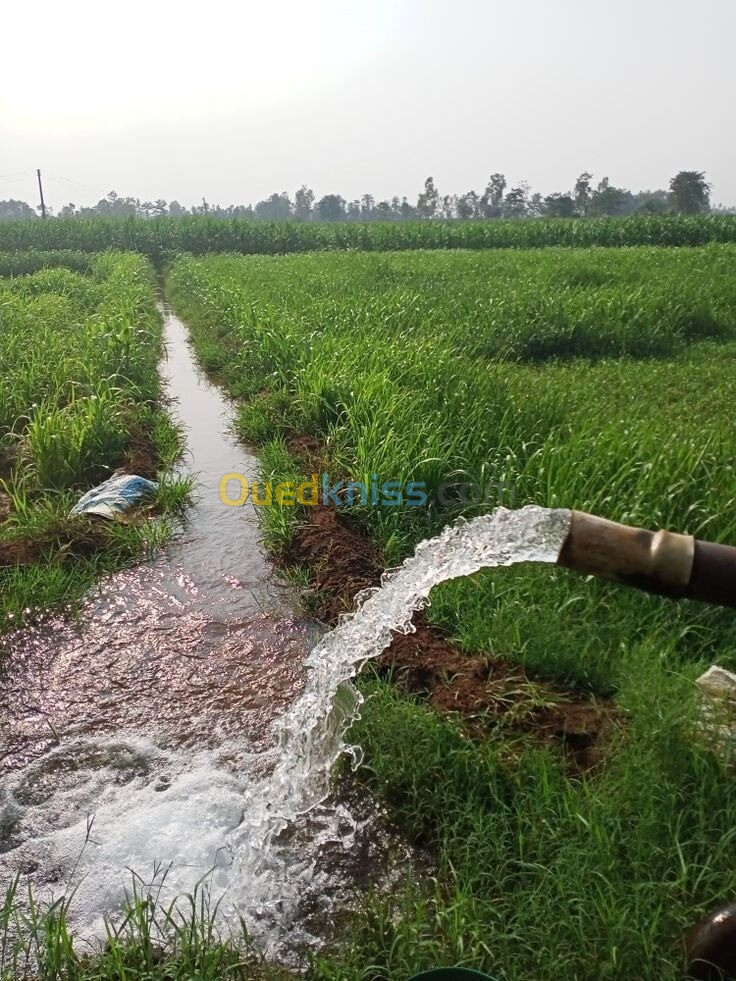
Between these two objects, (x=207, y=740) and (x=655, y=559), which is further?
(x=207, y=740)

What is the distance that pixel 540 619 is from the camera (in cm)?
331

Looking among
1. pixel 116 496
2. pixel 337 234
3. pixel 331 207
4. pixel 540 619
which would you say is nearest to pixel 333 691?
pixel 540 619

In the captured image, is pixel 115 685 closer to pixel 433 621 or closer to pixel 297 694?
pixel 297 694

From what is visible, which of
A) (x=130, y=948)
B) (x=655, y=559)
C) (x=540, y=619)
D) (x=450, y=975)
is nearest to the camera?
(x=655, y=559)

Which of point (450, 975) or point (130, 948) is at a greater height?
point (450, 975)

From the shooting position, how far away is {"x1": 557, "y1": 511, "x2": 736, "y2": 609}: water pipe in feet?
4.80

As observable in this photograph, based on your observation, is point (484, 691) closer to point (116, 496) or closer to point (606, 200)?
point (116, 496)

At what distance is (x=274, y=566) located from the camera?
438cm

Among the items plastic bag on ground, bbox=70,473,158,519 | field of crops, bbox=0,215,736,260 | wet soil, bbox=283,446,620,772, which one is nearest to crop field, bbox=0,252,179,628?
plastic bag on ground, bbox=70,473,158,519

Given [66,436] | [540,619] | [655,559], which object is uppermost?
[655,559]

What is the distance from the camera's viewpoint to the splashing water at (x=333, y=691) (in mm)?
2447

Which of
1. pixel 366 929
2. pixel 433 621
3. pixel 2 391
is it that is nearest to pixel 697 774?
pixel 366 929

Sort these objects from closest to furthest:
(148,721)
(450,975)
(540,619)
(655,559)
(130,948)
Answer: (655,559), (450,975), (130,948), (148,721), (540,619)

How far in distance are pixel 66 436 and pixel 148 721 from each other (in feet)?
9.23
